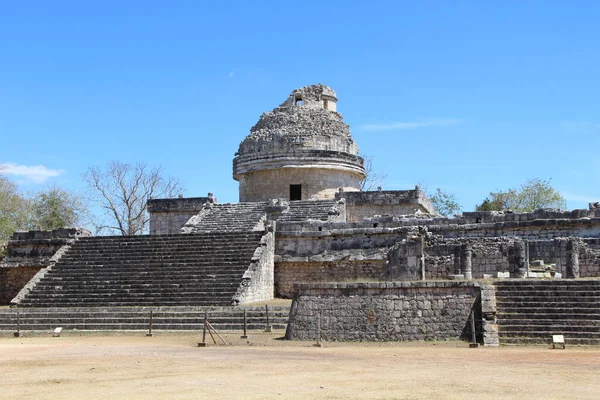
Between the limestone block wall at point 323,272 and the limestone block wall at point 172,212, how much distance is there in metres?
6.54

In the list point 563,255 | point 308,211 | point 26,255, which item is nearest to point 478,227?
point 563,255

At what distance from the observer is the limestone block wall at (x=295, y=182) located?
31.8m

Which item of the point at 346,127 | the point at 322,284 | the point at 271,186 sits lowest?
the point at 322,284

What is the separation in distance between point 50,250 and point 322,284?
12704 mm

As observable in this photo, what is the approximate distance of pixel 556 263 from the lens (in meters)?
20.6

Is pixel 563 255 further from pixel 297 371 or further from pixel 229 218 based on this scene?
pixel 229 218

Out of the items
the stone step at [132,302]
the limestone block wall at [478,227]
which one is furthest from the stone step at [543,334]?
the stone step at [132,302]

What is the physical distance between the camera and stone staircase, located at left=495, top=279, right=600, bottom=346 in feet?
52.0

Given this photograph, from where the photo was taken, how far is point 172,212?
31719mm

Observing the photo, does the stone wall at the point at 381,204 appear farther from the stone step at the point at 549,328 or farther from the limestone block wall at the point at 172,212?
the stone step at the point at 549,328

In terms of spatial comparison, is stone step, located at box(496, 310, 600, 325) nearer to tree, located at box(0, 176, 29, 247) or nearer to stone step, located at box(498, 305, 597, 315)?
stone step, located at box(498, 305, 597, 315)

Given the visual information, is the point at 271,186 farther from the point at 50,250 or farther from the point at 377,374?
the point at 377,374

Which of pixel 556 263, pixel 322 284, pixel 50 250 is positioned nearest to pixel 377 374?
pixel 322 284

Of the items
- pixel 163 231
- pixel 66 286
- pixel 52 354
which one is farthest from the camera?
pixel 163 231
